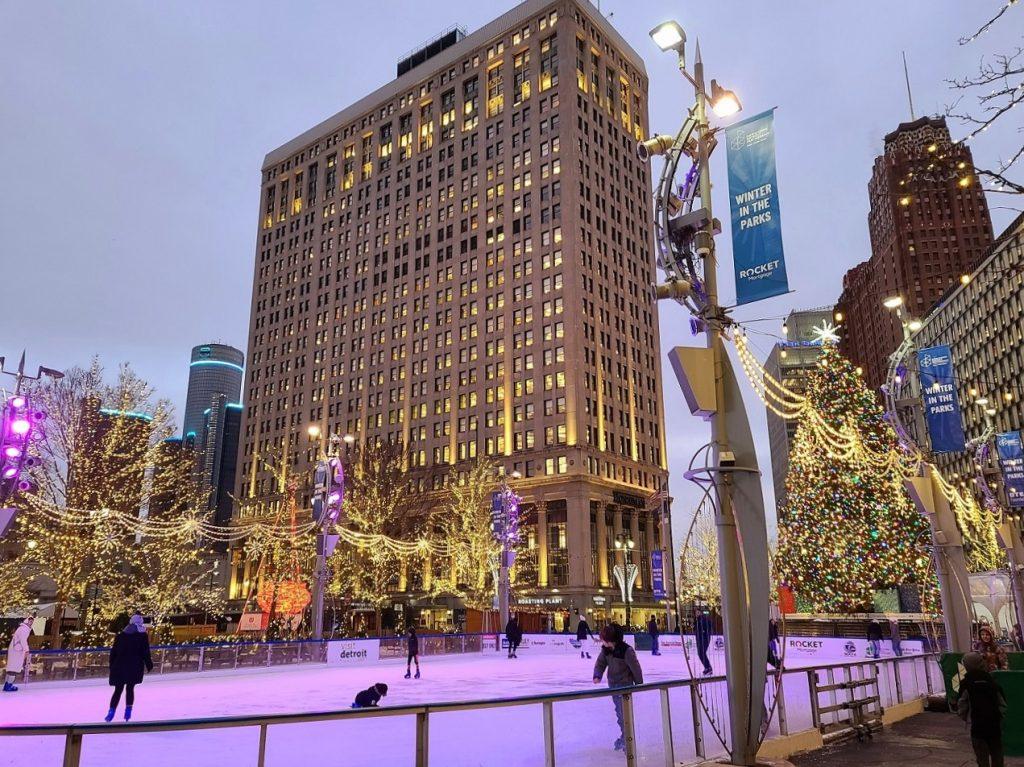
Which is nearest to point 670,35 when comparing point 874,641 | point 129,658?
point 129,658

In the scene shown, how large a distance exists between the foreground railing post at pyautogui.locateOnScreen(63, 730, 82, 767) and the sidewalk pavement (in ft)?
25.6

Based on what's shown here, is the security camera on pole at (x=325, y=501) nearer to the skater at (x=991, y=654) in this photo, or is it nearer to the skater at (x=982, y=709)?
the skater at (x=991, y=654)

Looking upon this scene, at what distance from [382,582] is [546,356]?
35924mm

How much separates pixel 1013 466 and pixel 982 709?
21.6m

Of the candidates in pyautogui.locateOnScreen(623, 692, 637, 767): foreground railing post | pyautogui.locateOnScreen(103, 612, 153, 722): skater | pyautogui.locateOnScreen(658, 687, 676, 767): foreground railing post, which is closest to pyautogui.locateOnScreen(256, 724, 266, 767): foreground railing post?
pyautogui.locateOnScreen(623, 692, 637, 767): foreground railing post

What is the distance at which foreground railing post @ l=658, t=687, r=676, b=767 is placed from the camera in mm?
8141

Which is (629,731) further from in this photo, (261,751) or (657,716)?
(261,751)

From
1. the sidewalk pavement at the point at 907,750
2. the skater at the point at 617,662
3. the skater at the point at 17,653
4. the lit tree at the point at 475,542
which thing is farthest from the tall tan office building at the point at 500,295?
the skater at the point at 617,662

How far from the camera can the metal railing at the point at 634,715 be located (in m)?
5.65

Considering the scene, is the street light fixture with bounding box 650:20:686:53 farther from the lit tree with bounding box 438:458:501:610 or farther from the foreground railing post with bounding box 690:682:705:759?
the lit tree with bounding box 438:458:501:610

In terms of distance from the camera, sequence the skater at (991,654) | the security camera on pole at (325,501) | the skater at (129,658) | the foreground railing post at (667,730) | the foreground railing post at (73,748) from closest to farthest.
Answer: the foreground railing post at (73,748), the foreground railing post at (667,730), the skater at (991,654), the skater at (129,658), the security camera on pole at (325,501)

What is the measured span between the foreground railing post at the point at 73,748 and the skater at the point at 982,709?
8397 millimetres

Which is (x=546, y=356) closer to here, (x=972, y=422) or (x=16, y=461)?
(x=972, y=422)

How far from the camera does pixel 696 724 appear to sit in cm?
876
